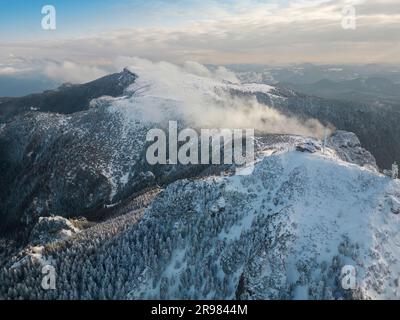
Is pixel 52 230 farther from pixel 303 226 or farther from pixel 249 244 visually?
pixel 303 226

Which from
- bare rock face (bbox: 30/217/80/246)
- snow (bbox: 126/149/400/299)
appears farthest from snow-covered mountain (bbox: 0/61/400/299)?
bare rock face (bbox: 30/217/80/246)

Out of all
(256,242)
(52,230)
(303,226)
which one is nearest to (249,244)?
(256,242)

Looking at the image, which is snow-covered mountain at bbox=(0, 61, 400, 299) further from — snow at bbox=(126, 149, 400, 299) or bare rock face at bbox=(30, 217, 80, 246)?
bare rock face at bbox=(30, 217, 80, 246)

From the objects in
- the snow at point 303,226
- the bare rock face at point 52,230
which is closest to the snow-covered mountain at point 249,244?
the snow at point 303,226

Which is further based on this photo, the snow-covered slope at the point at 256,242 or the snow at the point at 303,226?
the snow-covered slope at the point at 256,242

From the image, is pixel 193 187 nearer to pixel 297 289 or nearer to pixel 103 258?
pixel 103 258

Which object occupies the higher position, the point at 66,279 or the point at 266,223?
the point at 266,223

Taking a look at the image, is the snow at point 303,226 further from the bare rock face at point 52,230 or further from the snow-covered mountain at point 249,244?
the bare rock face at point 52,230

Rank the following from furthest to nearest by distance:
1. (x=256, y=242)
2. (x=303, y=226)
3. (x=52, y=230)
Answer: (x=52, y=230)
(x=256, y=242)
(x=303, y=226)
